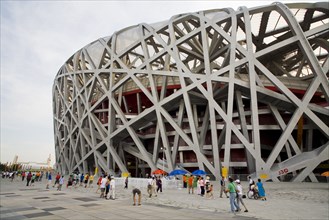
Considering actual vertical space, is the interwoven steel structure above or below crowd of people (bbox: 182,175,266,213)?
above

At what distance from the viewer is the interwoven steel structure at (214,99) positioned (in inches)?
925

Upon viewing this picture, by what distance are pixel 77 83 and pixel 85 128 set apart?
7887mm

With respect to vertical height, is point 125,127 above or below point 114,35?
below

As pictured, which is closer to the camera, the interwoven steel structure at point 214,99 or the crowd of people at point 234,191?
the crowd of people at point 234,191

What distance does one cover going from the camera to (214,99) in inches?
1179

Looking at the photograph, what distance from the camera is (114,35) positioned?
3575cm

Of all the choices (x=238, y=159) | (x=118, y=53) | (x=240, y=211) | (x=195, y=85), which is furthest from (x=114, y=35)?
(x=240, y=211)

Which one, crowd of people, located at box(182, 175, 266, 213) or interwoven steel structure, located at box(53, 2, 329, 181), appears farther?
interwoven steel structure, located at box(53, 2, 329, 181)

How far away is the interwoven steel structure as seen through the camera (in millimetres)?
23484

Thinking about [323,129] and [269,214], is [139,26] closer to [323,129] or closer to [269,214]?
[323,129]

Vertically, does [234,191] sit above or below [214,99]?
below

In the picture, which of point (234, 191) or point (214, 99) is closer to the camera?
point (234, 191)

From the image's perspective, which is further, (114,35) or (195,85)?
(114,35)

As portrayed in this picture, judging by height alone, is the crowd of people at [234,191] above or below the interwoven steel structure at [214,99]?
below
